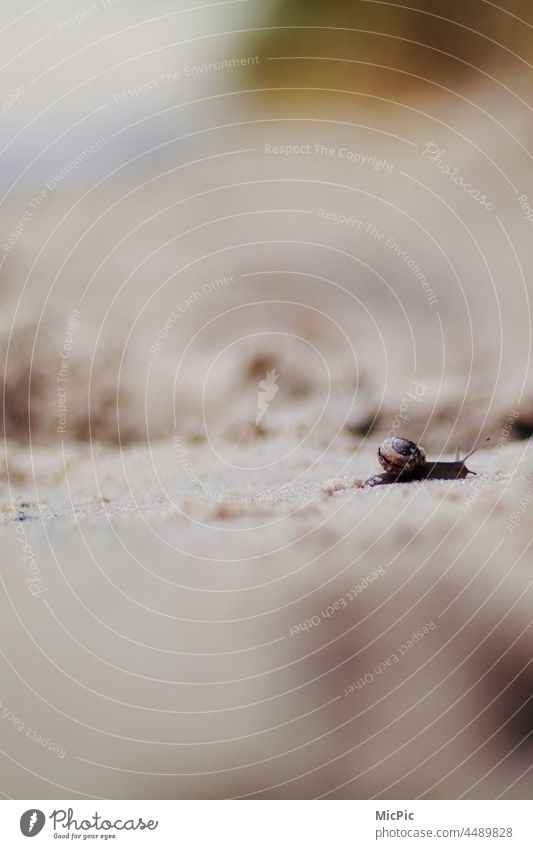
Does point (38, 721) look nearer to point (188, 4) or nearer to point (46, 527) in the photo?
point (46, 527)
